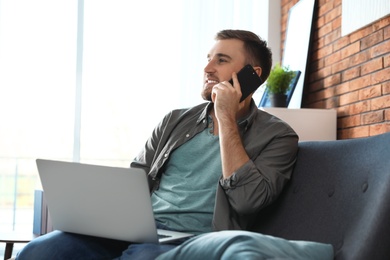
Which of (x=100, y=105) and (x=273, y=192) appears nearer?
(x=273, y=192)

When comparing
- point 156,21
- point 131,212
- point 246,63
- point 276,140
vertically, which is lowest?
point 131,212

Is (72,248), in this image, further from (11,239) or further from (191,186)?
(11,239)

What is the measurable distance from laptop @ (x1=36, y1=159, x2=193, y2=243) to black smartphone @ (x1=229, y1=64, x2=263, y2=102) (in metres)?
Answer: 0.70

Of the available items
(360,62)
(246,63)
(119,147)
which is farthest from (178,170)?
(119,147)

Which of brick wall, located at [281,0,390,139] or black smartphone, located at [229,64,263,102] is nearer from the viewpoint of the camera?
black smartphone, located at [229,64,263,102]

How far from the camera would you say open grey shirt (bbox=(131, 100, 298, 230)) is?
5.78 feet

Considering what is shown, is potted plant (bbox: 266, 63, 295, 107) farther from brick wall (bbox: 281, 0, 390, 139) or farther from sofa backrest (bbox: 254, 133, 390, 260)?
sofa backrest (bbox: 254, 133, 390, 260)

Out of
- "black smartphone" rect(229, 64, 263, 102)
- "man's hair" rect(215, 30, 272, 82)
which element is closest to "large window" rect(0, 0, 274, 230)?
"man's hair" rect(215, 30, 272, 82)

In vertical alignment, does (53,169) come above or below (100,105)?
below

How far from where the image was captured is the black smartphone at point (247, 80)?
207cm

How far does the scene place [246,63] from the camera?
7.09 feet

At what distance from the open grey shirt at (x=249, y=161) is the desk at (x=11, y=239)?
2.91 ft

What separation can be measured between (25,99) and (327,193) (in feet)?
9.86

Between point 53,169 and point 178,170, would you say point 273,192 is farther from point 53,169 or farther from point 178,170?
point 53,169
